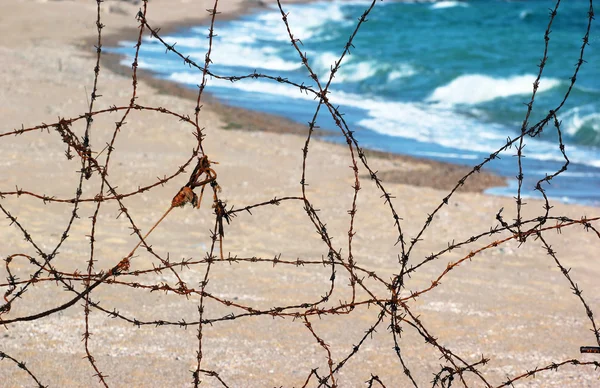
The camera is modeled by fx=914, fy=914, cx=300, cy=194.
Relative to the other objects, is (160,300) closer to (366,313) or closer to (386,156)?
(366,313)

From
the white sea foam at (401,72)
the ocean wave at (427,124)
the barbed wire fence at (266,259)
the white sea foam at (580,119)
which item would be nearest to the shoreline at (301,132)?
the ocean wave at (427,124)

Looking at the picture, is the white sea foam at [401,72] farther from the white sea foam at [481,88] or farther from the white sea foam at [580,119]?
the white sea foam at [580,119]

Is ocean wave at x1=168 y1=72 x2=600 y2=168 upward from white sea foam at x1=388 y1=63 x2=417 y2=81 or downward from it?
downward

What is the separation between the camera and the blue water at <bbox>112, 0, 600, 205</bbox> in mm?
13500

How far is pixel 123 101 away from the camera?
14.4 meters

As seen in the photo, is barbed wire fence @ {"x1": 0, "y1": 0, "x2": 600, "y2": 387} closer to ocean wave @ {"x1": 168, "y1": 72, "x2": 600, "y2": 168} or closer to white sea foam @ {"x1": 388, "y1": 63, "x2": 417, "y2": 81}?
ocean wave @ {"x1": 168, "y1": 72, "x2": 600, "y2": 168}

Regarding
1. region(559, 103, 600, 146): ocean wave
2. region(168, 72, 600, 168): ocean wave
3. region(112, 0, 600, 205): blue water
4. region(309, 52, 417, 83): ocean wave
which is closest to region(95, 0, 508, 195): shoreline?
region(112, 0, 600, 205): blue water

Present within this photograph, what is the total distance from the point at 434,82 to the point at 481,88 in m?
1.49

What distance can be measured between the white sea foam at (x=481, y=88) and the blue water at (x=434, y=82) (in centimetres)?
3

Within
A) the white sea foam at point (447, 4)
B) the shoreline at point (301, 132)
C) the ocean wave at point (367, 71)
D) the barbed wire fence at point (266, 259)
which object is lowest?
the shoreline at point (301, 132)

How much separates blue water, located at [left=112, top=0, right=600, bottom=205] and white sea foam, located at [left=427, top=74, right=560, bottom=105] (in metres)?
0.03

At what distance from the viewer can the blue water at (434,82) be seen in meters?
13.5

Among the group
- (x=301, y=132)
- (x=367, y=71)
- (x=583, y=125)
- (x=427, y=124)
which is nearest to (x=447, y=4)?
(x=367, y=71)

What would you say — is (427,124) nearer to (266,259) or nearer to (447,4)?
(266,259)
